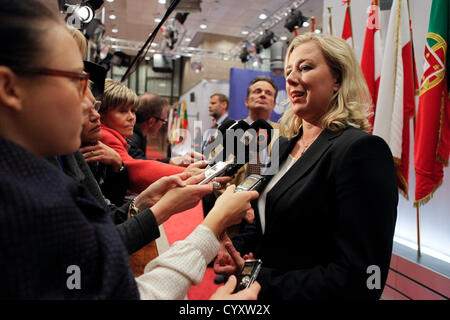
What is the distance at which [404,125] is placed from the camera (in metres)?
2.50

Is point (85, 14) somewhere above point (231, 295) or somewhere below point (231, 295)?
above

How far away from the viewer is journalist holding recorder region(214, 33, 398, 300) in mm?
931

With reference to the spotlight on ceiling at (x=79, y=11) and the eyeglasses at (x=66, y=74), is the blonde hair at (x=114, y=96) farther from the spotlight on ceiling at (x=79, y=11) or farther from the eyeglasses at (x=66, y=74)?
the eyeglasses at (x=66, y=74)

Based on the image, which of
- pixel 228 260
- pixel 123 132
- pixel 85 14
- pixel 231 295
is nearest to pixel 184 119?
pixel 123 132

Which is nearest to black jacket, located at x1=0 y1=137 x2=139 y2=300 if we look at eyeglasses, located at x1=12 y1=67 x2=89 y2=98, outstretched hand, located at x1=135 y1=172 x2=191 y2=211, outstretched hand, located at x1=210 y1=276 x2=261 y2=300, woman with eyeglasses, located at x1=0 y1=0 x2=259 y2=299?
woman with eyeglasses, located at x1=0 y1=0 x2=259 y2=299

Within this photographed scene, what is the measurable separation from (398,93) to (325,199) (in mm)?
1924

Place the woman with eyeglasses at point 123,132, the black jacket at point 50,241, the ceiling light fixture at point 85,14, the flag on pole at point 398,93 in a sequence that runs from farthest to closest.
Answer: the flag on pole at point 398,93 < the woman with eyeglasses at point 123,132 < the ceiling light fixture at point 85,14 < the black jacket at point 50,241

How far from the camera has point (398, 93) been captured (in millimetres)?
2479

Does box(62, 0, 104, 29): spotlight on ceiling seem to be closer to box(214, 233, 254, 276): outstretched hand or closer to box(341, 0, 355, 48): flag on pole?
box(214, 233, 254, 276): outstretched hand

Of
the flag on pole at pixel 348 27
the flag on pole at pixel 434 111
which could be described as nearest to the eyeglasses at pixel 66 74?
the flag on pole at pixel 434 111

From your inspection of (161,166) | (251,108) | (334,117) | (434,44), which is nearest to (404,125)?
(434,44)

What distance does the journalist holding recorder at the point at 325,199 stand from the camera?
0.93 metres

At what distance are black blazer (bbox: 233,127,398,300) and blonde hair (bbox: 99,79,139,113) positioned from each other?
0.92 meters

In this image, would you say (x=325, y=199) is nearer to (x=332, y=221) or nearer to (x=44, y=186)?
(x=332, y=221)
